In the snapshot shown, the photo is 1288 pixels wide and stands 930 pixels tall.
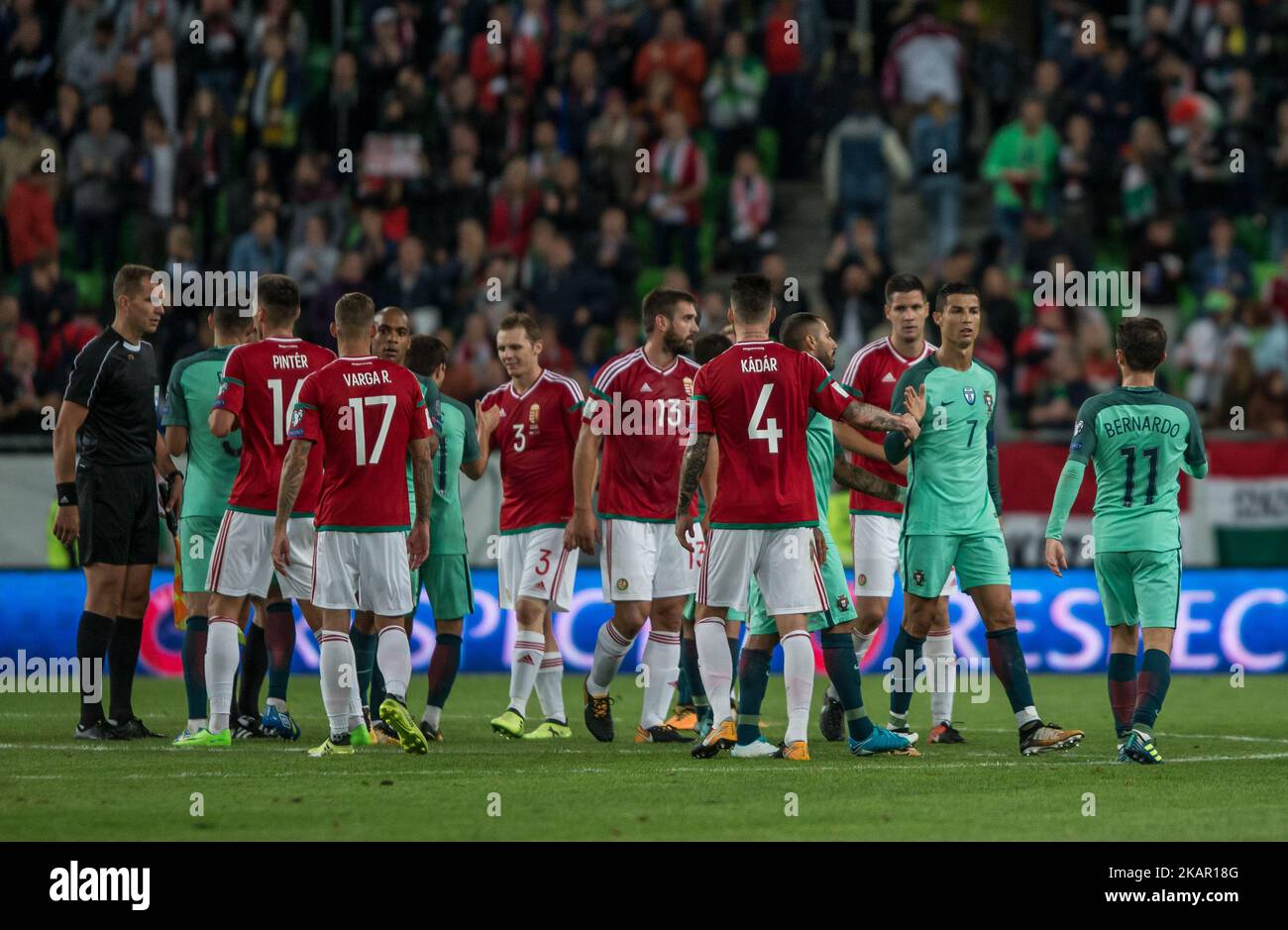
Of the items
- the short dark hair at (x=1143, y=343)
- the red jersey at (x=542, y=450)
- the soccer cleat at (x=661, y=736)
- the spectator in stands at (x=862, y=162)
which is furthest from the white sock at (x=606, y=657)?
the spectator in stands at (x=862, y=162)

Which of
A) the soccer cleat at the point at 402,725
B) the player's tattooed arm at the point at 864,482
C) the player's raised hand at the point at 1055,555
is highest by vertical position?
the player's tattooed arm at the point at 864,482

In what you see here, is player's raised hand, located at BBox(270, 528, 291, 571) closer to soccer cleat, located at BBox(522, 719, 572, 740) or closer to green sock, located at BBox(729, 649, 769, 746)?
soccer cleat, located at BBox(522, 719, 572, 740)

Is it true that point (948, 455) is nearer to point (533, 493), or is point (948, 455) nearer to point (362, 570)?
point (533, 493)

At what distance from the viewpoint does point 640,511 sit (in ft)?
38.7

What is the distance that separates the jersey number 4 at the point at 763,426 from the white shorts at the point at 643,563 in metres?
1.65

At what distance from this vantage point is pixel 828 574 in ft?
35.9

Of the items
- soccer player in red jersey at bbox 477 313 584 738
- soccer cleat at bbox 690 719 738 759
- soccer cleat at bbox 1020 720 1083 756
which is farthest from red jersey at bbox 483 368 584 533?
soccer cleat at bbox 1020 720 1083 756

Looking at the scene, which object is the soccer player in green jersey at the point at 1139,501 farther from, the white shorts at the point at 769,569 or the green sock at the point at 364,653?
the green sock at the point at 364,653

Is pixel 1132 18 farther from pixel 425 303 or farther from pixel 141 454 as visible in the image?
pixel 141 454

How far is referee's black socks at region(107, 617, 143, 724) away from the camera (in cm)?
1182

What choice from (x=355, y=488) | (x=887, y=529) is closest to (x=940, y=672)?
(x=887, y=529)

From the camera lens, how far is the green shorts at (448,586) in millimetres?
12039

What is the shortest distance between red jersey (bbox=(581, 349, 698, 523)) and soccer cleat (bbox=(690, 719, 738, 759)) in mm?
1581

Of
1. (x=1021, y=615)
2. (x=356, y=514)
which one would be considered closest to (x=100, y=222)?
(x=1021, y=615)
